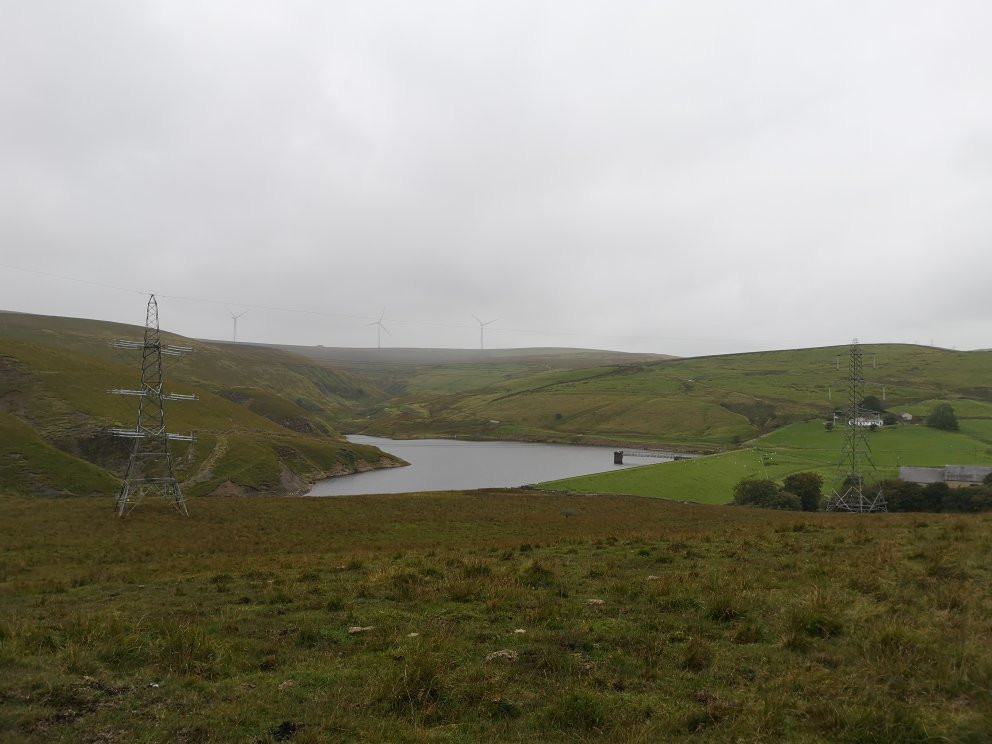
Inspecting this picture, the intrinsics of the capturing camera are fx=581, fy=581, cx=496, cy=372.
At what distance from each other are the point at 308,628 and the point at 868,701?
8738 millimetres

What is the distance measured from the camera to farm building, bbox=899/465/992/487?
77.2m

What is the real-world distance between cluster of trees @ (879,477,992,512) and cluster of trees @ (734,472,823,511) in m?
7.09

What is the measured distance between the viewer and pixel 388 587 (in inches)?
547

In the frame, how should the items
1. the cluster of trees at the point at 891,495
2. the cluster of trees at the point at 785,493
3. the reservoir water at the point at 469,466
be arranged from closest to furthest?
1. the cluster of trees at the point at 891,495
2. the cluster of trees at the point at 785,493
3. the reservoir water at the point at 469,466

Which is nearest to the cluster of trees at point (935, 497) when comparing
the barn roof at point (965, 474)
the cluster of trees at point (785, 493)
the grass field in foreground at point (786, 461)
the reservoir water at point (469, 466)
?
the cluster of trees at point (785, 493)

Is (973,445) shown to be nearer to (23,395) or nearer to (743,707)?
(743,707)

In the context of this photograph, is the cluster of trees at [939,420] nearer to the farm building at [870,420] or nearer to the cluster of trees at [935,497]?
the farm building at [870,420]

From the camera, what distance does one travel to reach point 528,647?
9.34m


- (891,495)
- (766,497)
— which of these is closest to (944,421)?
(891,495)

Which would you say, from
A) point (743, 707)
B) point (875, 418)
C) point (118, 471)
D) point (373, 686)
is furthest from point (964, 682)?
point (875, 418)

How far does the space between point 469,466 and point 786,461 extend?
200 feet

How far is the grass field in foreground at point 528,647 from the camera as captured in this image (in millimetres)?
6785

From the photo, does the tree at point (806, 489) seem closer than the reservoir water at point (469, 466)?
Yes

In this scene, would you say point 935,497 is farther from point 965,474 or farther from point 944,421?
point 944,421
